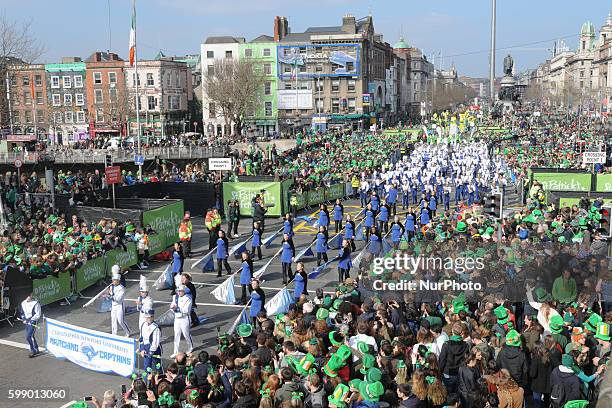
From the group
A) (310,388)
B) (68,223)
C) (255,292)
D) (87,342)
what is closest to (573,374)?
(310,388)

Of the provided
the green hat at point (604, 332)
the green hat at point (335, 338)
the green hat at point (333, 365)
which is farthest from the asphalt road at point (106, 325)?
the green hat at point (604, 332)

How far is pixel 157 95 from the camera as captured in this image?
7181cm

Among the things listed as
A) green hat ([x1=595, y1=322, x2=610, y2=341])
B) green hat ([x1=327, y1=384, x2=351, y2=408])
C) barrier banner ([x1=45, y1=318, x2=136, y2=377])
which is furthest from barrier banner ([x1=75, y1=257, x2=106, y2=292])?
green hat ([x1=595, y1=322, x2=610, y2=341])

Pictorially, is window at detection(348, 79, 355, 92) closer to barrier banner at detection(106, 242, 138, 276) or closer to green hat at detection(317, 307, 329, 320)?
barrier banner at detection(106, 242, 138, 276)

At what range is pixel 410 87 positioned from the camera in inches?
5595

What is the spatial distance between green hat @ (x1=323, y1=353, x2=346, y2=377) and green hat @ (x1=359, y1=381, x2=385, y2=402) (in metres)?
0.57

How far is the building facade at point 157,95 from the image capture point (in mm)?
70125

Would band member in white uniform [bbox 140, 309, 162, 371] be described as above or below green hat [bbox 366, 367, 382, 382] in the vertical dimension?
below

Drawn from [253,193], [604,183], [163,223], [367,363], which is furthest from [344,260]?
[604,183]

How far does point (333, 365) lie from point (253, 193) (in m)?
19.5

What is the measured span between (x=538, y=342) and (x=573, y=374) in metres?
0.88

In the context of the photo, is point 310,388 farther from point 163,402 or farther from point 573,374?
point 573,374

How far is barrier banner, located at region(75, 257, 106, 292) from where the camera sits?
1670cm

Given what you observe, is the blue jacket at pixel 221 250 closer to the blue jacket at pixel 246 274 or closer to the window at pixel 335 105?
the blue jacket at pixel 246 274
